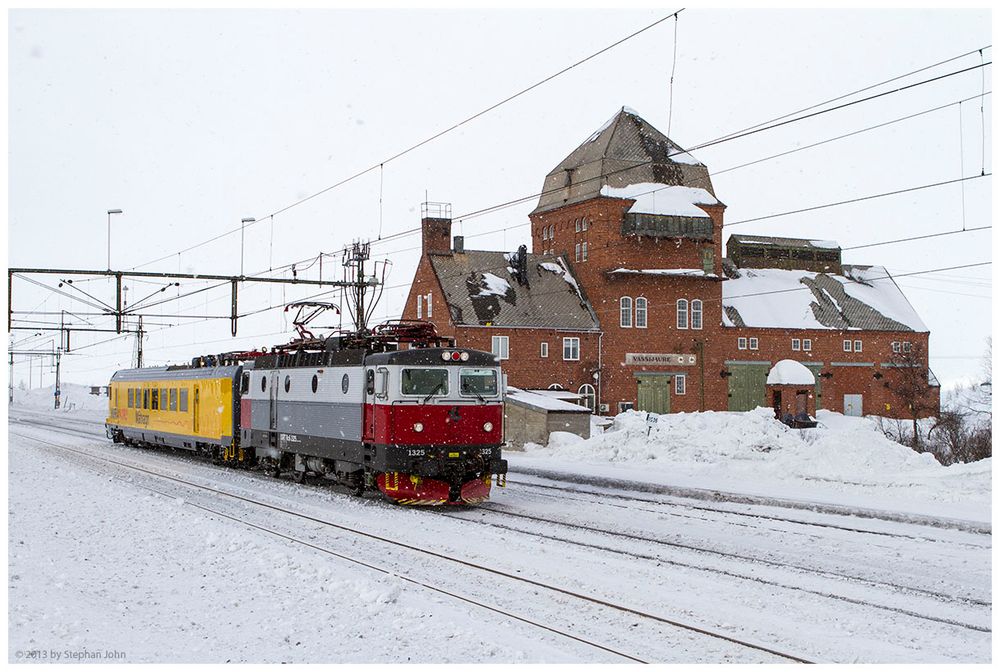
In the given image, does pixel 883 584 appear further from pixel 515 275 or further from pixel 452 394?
pixel 515 275

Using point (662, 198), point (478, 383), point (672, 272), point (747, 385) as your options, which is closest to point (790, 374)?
point (747, 385)

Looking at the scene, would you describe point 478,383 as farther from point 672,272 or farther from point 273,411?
point 672,272

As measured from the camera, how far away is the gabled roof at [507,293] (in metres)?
56.7

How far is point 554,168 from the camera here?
66.7m

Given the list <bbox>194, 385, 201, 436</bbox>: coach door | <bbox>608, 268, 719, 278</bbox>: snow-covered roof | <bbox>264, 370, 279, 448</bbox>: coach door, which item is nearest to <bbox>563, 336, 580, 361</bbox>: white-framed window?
<bbox>608, 268, 719, 278</bbox>: snow-covered roof

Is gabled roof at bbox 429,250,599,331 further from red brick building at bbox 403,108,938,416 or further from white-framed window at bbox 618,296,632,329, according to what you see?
white-framed window at bbox 618,296,632,329

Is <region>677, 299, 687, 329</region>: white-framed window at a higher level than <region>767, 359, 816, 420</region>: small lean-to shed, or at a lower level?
higher

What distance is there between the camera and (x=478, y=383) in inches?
792

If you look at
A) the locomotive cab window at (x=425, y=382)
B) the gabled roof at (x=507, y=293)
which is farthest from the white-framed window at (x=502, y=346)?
the locomotive cab window at (x=425, y=382)

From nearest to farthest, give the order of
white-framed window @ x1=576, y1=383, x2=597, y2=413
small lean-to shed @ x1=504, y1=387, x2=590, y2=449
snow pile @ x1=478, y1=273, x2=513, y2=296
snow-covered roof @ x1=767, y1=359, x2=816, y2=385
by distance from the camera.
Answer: small lean-to shed @ x1=504, y1=387, x2=590, y2=449
snow pile @ x1=478, y1=273, x2=513, y2=296
white-framed window @ x1=576, y1=383, x2=597, y2=413
snow-covered roof @ x1=767, y1=359, x2=816, y2=385

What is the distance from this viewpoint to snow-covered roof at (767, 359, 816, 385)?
62.9m

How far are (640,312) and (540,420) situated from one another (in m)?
25.5

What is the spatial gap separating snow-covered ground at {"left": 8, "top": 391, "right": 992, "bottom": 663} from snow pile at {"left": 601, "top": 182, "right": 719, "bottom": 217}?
38.7m

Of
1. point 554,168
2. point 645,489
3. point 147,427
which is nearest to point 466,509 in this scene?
point 645,489
